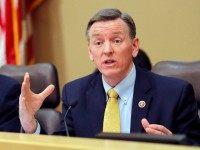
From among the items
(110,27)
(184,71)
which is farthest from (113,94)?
(184,71)

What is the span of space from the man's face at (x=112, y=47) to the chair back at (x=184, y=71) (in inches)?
16.6

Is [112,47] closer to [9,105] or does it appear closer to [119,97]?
[119,97]

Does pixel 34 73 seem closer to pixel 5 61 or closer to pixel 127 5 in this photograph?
pixel 5 61

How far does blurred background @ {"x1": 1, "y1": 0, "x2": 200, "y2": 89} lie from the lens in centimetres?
366

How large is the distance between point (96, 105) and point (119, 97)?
13 centimetres

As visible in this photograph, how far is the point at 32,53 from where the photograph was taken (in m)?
4.21

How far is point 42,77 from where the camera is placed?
2.75 m

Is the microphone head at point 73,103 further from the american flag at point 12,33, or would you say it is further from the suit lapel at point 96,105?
the american flag at point 12,33

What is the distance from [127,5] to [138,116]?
2.12 m

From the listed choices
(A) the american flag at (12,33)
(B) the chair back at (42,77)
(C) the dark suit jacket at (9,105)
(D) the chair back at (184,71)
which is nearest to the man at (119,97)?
(D) the chair back at (184,71)

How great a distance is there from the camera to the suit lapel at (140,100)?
1.94m

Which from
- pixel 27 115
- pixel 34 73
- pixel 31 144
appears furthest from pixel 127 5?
pixel 31 144

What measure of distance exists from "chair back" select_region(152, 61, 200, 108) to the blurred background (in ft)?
4.18

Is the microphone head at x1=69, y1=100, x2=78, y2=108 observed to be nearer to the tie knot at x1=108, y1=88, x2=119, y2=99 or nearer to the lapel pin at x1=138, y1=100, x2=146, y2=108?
the tie knot at x1=108, y1=88, x2=119, y2=99
